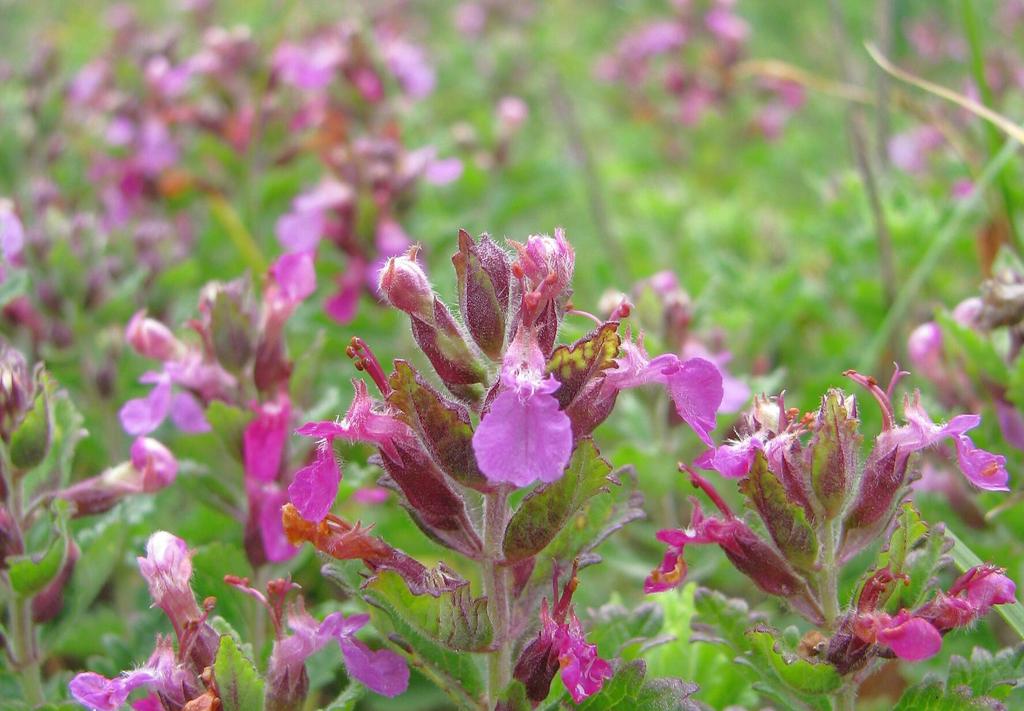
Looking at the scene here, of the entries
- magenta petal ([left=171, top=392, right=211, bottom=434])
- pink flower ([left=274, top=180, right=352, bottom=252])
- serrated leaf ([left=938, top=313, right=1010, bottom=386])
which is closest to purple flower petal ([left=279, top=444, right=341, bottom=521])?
magenta petal ([left=171, top=392, right=211, bottom=434])

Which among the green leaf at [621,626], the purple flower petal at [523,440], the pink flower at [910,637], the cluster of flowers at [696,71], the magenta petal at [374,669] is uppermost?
the purple flower petal at [523,440]

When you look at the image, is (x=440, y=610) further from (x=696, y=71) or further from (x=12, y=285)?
(x=696, y=71)

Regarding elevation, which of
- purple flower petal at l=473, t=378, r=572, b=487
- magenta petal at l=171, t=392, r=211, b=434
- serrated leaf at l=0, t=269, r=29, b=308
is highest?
purple flower petal at l=473, t=378, r=572, b=487

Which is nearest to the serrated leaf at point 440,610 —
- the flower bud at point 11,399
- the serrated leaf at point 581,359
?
the serrated leaf at point 581,359

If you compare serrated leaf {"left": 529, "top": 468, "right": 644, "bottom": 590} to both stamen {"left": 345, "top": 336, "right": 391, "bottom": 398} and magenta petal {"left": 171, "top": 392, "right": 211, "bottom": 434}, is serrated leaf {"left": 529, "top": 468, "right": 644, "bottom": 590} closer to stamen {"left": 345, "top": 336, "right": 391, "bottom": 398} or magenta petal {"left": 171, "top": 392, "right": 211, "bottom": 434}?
stamen {"left": 345, "top": 336, "right": 391, "bottom": 398}

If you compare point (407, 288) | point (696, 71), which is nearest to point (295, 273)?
point (407, 288)

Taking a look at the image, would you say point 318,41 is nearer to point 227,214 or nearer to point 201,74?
point 201,74

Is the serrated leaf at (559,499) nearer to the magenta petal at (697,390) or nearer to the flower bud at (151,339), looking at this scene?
the magenta petal at (697,390)
